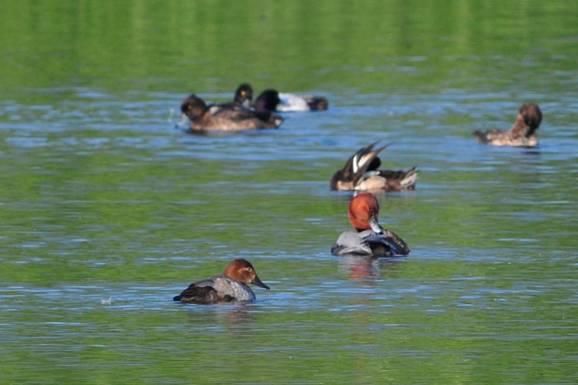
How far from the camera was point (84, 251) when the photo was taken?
2322cm

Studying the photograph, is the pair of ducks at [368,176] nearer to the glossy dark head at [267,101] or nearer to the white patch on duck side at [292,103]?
the glossy dark head at [267,101]

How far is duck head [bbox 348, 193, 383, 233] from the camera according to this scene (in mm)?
23375

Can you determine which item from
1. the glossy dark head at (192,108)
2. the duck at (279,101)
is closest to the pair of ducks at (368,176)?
the glossy dark head at (192,108)

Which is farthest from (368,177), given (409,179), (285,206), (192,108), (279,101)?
(279,101)

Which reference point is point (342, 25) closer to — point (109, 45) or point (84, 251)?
point (109, 45)

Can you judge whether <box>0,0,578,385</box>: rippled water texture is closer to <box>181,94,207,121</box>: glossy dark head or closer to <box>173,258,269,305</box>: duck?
<box>173,258,269,305</box>: duck

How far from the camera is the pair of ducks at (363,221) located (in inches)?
779

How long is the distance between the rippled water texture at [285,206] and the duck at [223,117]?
392 mm

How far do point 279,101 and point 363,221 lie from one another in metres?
15.6

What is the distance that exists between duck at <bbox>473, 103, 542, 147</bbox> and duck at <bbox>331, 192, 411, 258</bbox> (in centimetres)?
999

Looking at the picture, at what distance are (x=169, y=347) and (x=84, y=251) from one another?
5.59m

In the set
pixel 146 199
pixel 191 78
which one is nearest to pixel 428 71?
pixel 191 78

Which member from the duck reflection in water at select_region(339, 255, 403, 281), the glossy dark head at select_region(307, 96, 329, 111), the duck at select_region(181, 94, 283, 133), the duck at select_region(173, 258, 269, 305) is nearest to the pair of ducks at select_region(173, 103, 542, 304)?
the duck at select_region(173, 258, 269, 305)

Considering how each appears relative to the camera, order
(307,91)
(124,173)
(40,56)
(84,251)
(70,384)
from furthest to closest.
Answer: (40,56), (307,91), (124,173), (84,251), (70,384)
